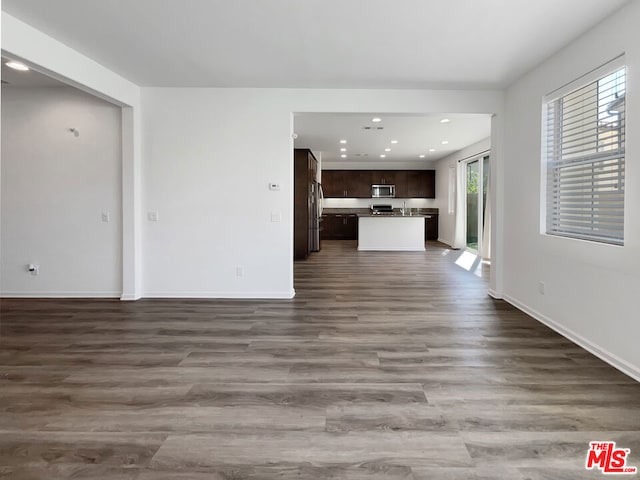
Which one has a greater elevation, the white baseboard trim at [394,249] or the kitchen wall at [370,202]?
the kitchen wall at [370,202]

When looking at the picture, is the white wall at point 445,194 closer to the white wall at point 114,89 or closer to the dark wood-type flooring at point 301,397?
the dark wood-type flooring at point 301,397

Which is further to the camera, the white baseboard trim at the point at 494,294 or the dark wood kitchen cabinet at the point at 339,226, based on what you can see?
the dark wood kitchen cabinet at the point at 339,226

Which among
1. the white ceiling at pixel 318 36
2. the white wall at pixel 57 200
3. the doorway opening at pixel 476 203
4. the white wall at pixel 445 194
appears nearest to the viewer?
the white ceiling at pixel 318 36

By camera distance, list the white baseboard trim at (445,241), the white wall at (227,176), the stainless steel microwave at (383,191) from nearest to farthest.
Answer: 1. the white wall at (227,176)
2. the white baseboard trim at (445,241)
3. the stainless steel microwave at (383,191)

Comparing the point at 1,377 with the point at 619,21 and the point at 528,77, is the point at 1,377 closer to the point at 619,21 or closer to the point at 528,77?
the point at 619,21

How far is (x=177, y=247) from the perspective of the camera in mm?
5059

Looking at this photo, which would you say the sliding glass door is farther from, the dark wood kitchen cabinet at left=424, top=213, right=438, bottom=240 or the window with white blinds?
the window with white blinds

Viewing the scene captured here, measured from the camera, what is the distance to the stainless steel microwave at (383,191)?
520 inches

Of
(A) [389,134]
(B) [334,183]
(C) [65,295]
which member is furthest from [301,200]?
(B) [334,183]

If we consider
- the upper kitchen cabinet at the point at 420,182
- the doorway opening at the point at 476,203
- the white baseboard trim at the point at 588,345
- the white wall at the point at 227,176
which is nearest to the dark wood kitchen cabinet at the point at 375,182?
the upper kitchen cabinet at the point at 420,182

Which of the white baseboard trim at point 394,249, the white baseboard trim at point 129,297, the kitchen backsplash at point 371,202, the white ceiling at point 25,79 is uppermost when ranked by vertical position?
the white ceiling at point 25,79

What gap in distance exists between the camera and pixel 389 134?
8094 millimetres

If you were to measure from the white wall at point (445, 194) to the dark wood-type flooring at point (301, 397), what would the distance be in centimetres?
712

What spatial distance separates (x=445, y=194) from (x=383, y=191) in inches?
78.8
